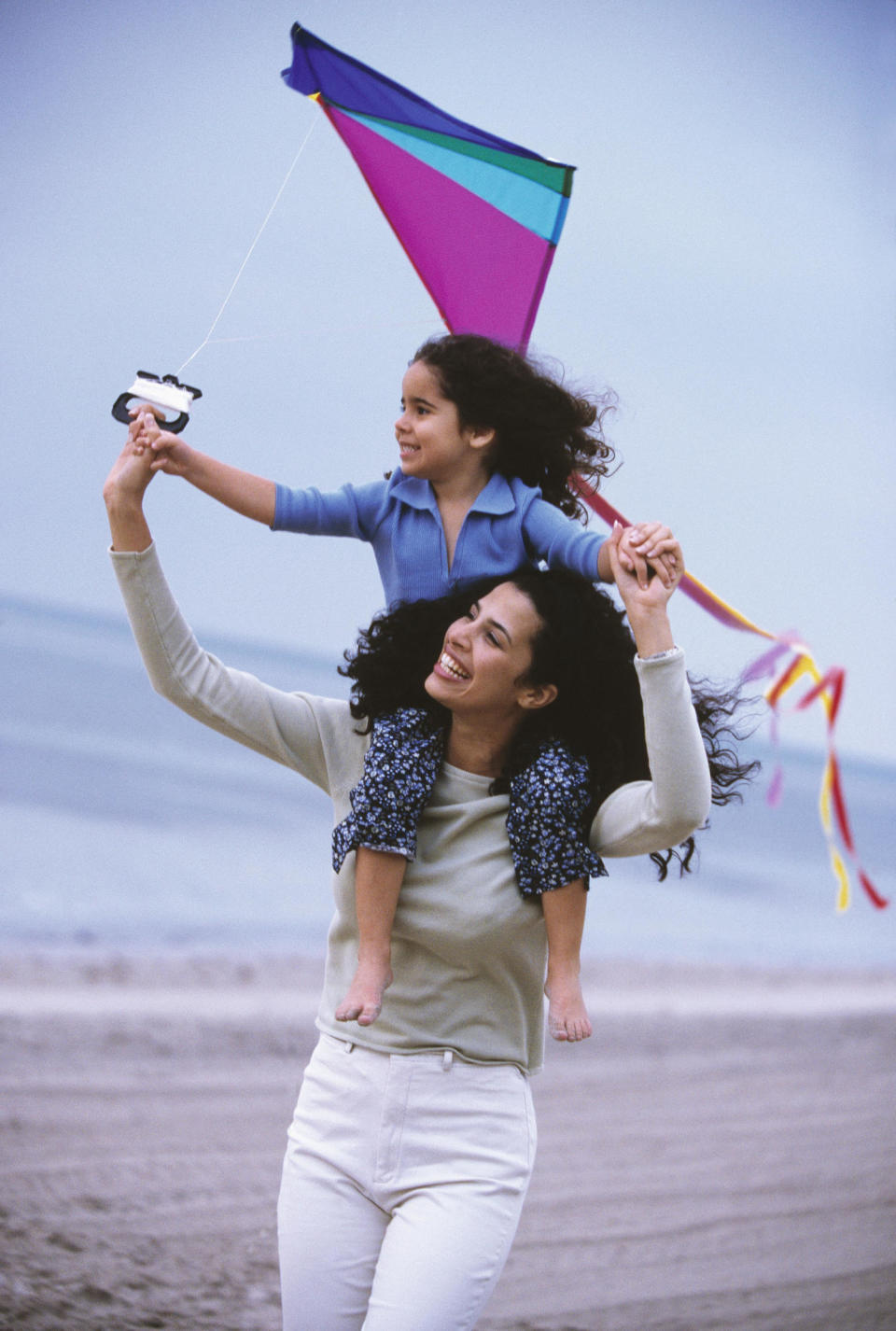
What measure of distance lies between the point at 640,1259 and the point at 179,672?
3.19 metres

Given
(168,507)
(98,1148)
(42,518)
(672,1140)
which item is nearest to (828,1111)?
(672,1140)

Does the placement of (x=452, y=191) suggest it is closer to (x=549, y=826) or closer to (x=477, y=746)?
(x=477, y=746)

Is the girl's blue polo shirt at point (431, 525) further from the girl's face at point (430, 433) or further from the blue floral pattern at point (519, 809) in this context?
the blue floral pattern at point (519, 809)

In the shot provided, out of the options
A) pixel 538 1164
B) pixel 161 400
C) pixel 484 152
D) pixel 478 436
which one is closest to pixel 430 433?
pixel 478 436

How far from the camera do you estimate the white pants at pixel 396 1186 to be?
6.00 feet

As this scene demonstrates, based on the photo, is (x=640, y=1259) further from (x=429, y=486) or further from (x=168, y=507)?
(x=168, y=507)

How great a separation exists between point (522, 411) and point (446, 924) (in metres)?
0.74

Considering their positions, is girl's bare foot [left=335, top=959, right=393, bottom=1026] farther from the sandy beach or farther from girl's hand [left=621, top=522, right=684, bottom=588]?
the sandy beach

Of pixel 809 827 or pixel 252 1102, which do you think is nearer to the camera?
pixel 252 1102

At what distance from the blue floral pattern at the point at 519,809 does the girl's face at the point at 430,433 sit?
15.6 inches

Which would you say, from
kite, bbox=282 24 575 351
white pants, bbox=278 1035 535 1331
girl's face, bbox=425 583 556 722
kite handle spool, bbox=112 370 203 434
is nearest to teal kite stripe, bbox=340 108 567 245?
kite, bbox=282 24 575 351

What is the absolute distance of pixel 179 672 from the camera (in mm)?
1965

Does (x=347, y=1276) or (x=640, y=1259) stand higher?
(x=347, y=1276)

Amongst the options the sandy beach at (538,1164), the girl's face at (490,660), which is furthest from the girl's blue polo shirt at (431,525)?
the sandy beach at (538,1164)
